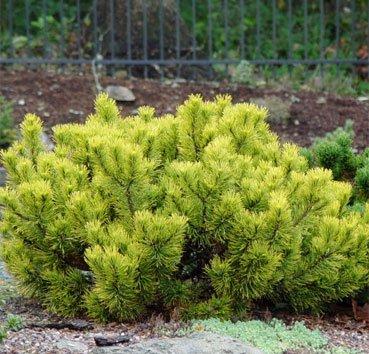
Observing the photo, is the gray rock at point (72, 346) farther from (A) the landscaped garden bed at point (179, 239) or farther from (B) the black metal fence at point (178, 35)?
(B) the black metal fence at point (178, 35)

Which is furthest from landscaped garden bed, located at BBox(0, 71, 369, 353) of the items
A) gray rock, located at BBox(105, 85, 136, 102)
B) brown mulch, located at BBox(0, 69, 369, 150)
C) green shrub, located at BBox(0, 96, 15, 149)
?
gray rock, located at BBox(105, 85, 136, 102)

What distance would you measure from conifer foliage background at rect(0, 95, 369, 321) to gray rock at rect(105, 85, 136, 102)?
4.31 meters

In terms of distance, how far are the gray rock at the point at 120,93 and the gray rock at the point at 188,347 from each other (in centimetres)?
522

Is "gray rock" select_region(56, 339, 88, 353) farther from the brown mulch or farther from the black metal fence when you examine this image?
the black metal fence

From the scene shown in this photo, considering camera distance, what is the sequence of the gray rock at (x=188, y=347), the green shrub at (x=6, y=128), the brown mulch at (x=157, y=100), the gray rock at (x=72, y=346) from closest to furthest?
the gray rock at (x=188, y=347), the gray rock at (x=72, y=346), the green shrub at (x=6, y=128), the brown mulch at (x=157, y=100)

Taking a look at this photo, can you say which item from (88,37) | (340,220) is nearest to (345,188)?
(340,220)

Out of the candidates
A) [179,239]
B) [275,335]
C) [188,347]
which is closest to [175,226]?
[179,239]

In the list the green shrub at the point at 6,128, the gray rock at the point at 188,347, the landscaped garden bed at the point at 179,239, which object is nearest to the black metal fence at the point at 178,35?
the green shrub at the point at 6,128

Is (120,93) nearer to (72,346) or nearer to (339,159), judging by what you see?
(339,159)

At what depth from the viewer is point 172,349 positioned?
398cm

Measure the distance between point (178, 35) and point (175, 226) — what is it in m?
6.12

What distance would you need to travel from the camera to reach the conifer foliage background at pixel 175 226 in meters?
4.36

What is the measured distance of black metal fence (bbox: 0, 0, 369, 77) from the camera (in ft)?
33.5

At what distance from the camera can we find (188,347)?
402cm
